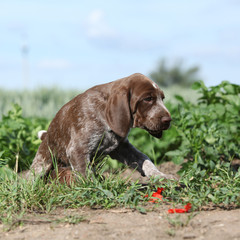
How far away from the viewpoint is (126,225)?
3.13 meters

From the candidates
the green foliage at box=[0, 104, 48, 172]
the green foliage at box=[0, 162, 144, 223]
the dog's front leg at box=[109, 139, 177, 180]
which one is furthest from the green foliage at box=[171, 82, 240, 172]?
the green foliage at box=[0, 104, 48, 172]

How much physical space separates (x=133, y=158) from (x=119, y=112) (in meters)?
0.78

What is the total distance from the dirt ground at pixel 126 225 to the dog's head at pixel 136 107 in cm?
93

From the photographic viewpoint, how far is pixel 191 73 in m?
56.4

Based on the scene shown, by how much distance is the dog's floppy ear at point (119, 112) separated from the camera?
3963 mm

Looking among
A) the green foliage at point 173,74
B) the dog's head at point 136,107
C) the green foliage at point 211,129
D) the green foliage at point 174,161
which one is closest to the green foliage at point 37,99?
the green foliage at point 174,161

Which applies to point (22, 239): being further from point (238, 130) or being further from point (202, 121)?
point (238, 130)

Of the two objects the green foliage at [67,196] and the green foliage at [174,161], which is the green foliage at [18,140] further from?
the green foliage at [67,196]

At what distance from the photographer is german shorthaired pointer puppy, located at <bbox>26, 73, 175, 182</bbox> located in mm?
4000

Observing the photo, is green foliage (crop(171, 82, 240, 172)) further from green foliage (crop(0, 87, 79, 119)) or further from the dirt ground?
green foliage (crop(0, 87, 79, 119))

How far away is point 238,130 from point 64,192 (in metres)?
3.57

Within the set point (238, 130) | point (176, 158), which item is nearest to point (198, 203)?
point (176, 158)

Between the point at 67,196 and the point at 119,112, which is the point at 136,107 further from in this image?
the point at 67,196

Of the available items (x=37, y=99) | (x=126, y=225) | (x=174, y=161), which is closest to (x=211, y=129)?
(x=174, y=161)
